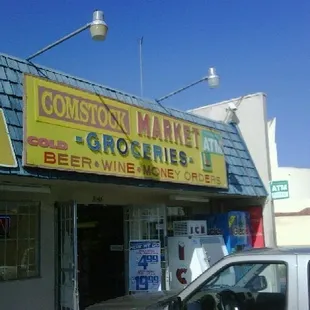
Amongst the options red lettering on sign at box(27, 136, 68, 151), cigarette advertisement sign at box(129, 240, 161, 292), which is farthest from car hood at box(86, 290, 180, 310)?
cigarette advertisement sign at box(129, 240, 161, 292)

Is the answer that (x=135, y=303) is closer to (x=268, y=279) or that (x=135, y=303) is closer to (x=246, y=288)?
(x=246, y=288)

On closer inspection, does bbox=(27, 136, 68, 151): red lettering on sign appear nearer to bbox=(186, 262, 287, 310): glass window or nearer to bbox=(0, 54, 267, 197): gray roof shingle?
bbox=(0, 54, 267, 197): gray roof shingle

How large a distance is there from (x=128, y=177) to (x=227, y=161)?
12.7 ft

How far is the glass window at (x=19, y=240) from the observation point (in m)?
7.54

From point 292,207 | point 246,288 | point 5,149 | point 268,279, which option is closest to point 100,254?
point 5,149

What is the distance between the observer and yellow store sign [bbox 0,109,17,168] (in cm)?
602

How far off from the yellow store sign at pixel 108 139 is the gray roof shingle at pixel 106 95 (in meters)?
0.12

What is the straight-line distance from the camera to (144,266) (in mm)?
9203

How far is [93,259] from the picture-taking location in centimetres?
1140

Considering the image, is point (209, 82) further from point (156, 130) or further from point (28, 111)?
point (28, 111)

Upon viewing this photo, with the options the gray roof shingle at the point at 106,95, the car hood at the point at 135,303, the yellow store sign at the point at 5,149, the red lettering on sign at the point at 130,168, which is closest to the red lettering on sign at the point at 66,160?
the gray roof shingle at the point at 106,95

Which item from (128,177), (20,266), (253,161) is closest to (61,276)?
(20,266)

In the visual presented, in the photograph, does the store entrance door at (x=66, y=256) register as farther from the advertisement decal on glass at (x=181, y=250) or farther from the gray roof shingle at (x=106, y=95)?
the advertisement decal on glass at (x=181, y=250)

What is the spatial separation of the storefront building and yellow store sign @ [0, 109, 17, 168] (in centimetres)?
A: 1
